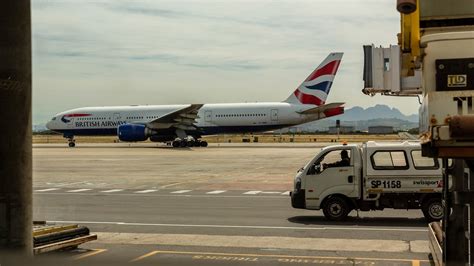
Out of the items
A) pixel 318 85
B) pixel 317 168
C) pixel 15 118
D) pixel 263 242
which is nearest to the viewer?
pixel 15 118

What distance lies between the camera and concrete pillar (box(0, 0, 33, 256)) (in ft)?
18.8

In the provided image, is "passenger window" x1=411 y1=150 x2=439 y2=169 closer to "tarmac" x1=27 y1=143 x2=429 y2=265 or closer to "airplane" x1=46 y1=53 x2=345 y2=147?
"tarmac" x1=27 y1=143 x2=429 y2=265

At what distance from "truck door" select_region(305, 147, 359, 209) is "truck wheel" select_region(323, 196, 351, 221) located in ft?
0.49

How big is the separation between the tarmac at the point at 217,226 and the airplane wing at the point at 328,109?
106 feet

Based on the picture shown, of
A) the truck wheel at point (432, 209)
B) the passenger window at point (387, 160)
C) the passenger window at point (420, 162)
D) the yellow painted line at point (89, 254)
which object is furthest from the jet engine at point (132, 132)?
the yellow painted line at point (89, 254)

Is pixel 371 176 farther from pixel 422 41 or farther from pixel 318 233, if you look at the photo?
pixel 422 41

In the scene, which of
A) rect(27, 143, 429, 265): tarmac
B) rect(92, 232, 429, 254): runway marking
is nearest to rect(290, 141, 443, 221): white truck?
rect(27, 143, 429, 265): tarmac

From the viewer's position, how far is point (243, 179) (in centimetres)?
2448

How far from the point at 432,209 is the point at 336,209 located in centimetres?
203

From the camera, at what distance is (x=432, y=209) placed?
41.1 feet

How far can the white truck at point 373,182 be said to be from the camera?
1255 centimetres

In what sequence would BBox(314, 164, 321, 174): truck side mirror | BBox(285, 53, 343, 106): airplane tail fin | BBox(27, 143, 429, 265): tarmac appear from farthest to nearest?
BBox(285, 53, 343, 106): airplane tail fin → BBox(314, 164, 321, 174): truck side mirror → BBox(27, 143, 429, 265): tarmac

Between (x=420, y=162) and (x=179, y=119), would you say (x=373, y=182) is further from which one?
(x=179, y=119)

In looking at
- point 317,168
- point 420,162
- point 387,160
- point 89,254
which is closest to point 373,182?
point 387,160
